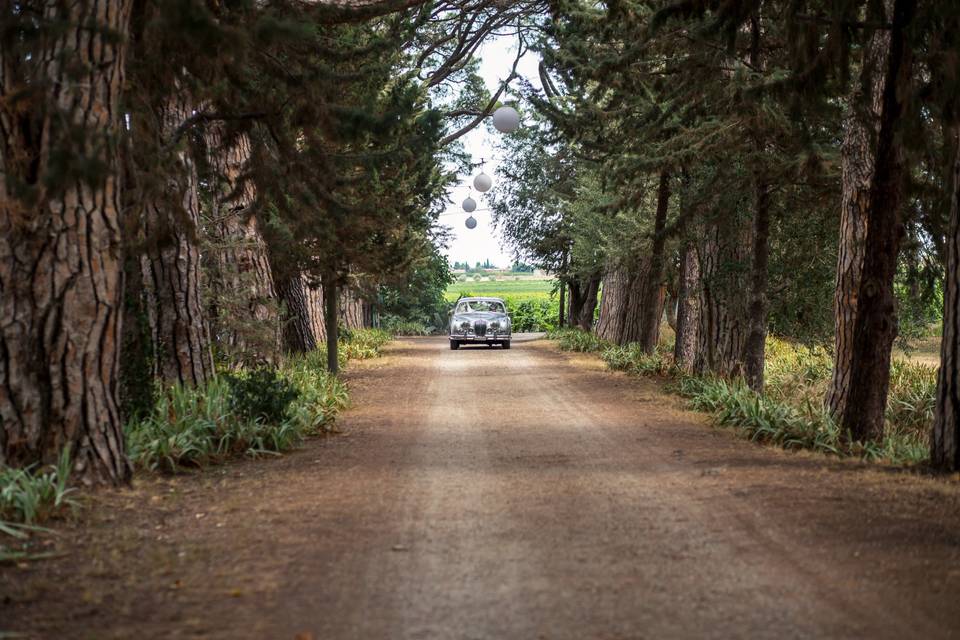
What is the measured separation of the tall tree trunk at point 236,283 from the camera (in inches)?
571

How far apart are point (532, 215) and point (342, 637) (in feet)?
118

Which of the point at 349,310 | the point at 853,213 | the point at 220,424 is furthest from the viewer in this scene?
the point at 349,310

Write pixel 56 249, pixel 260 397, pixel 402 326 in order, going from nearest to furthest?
pixel 56 249 < pixel 260 397 < pixel 402 326

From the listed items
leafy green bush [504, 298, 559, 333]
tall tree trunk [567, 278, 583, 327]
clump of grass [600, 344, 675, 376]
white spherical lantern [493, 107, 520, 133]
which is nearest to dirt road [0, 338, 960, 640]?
white spherical lantern [493, 107, 520, 133]

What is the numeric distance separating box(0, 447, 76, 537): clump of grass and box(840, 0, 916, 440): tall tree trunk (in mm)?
7372

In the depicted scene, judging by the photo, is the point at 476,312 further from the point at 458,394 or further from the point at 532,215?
the point at 458,394

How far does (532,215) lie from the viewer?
131 feet

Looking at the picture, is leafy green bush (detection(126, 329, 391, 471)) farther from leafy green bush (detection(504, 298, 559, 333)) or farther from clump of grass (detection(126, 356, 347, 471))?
leafy green bush (detection(504, 298, 559, 333))

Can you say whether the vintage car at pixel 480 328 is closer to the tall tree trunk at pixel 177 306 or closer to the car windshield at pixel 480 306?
the car windshield at pixel 480 306

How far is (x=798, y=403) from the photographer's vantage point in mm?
14336

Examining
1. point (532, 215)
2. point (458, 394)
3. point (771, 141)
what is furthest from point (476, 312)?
point (771, 141)

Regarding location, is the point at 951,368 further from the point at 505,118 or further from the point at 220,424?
the point at 505,118

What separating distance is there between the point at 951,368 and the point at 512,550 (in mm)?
4703

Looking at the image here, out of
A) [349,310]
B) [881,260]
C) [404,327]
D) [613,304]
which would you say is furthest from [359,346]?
[404,327]
